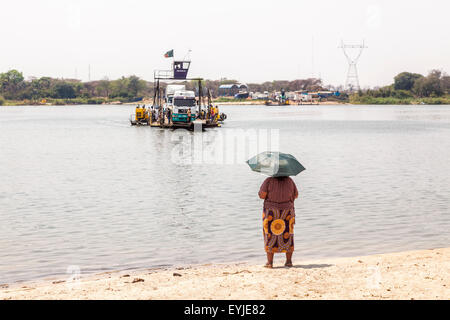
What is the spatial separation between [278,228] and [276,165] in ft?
3.56

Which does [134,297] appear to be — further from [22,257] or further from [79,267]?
[22,257]

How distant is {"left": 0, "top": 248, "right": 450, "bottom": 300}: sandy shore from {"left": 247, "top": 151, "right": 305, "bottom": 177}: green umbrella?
1.62 meters

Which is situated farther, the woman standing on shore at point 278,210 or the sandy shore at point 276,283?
the woman standing on shore at point 278,210

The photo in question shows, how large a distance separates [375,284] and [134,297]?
3.45 meters

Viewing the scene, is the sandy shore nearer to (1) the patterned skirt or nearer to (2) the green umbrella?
(1) the patterned skirt

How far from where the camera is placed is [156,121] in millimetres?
71500

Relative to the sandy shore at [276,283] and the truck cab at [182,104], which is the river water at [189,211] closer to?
the sandy shore at [276,283]

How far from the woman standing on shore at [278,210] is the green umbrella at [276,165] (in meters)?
0.17

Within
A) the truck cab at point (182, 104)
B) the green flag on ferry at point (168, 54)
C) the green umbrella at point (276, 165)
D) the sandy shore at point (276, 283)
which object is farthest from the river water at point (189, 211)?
the green flag on ferry at point (168, 54)

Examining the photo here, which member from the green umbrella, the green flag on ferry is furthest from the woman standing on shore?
the green flag on ferry

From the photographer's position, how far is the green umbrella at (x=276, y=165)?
9.77 m

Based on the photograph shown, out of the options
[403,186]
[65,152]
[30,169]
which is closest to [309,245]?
[403,186]
